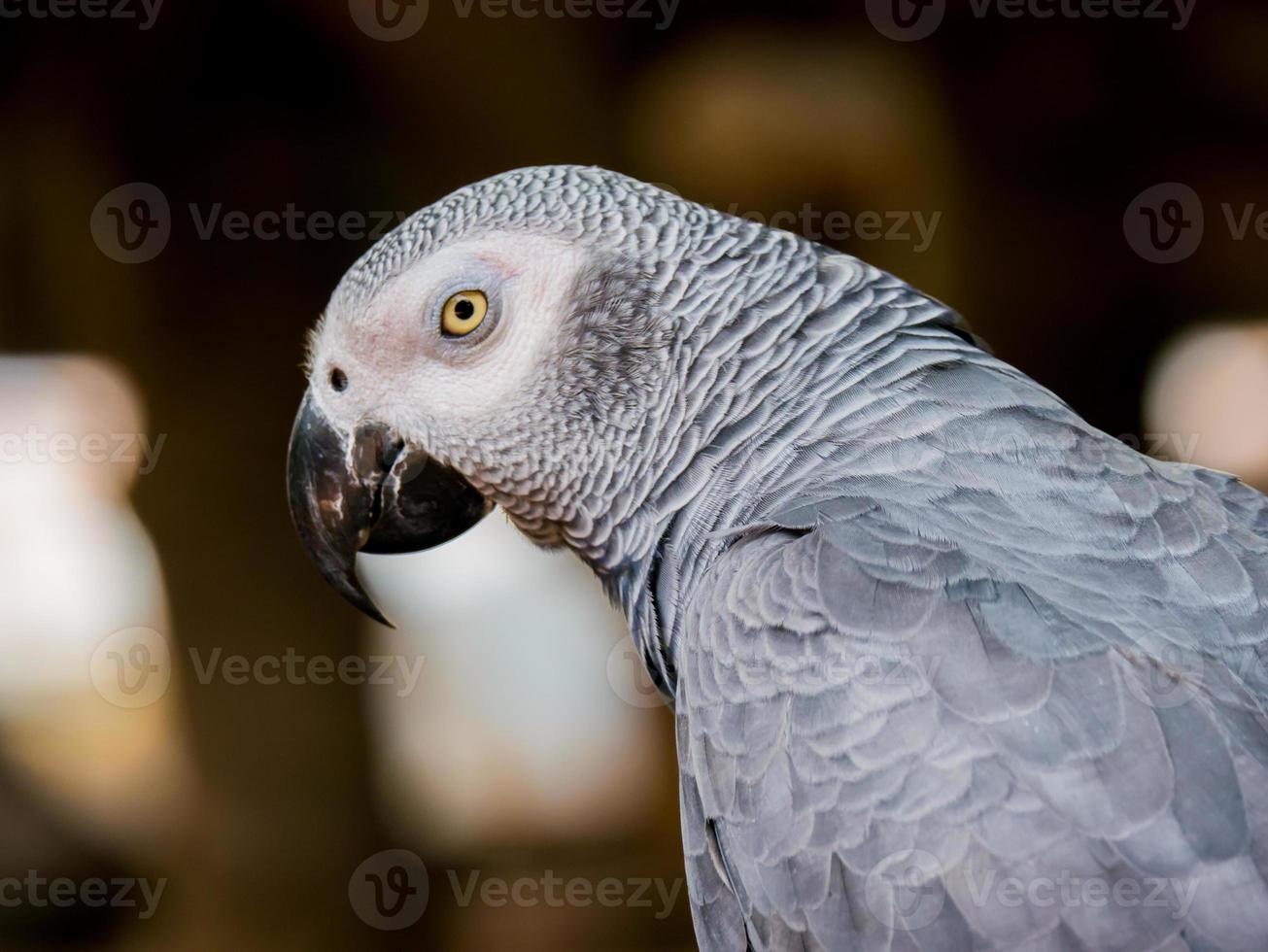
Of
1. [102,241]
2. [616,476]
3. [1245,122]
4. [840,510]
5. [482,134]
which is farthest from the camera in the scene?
[1245,122]

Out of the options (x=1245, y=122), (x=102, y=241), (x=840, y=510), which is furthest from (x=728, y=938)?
(x=1245, y=122)

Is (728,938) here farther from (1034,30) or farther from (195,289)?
(1034,30)

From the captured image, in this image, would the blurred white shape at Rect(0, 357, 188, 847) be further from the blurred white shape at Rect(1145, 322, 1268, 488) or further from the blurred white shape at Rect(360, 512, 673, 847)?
the blurred white shape at Rect(1145, 322, 1268, 488)

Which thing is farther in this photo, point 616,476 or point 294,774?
point 294,774

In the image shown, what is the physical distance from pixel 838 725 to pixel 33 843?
10.5 ft

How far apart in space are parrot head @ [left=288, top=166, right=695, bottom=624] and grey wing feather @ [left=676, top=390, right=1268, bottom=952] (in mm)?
230

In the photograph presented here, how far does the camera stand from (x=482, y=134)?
3.38 m

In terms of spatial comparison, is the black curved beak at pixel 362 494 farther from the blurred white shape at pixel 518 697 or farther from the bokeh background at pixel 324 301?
the blurred white shape at pixel 518 697

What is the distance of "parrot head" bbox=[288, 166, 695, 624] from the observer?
120cm

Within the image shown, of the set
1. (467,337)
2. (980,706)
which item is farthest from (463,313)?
(980,706)

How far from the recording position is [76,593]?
3.45m

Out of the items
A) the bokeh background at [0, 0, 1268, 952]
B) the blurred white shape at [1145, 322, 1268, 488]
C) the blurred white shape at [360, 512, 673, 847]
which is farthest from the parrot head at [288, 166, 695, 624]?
the blurred white shape at [1145, 322, 1268, 488]

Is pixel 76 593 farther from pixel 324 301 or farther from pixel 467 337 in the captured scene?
pixel 467 337

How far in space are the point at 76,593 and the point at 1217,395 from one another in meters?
3.96
